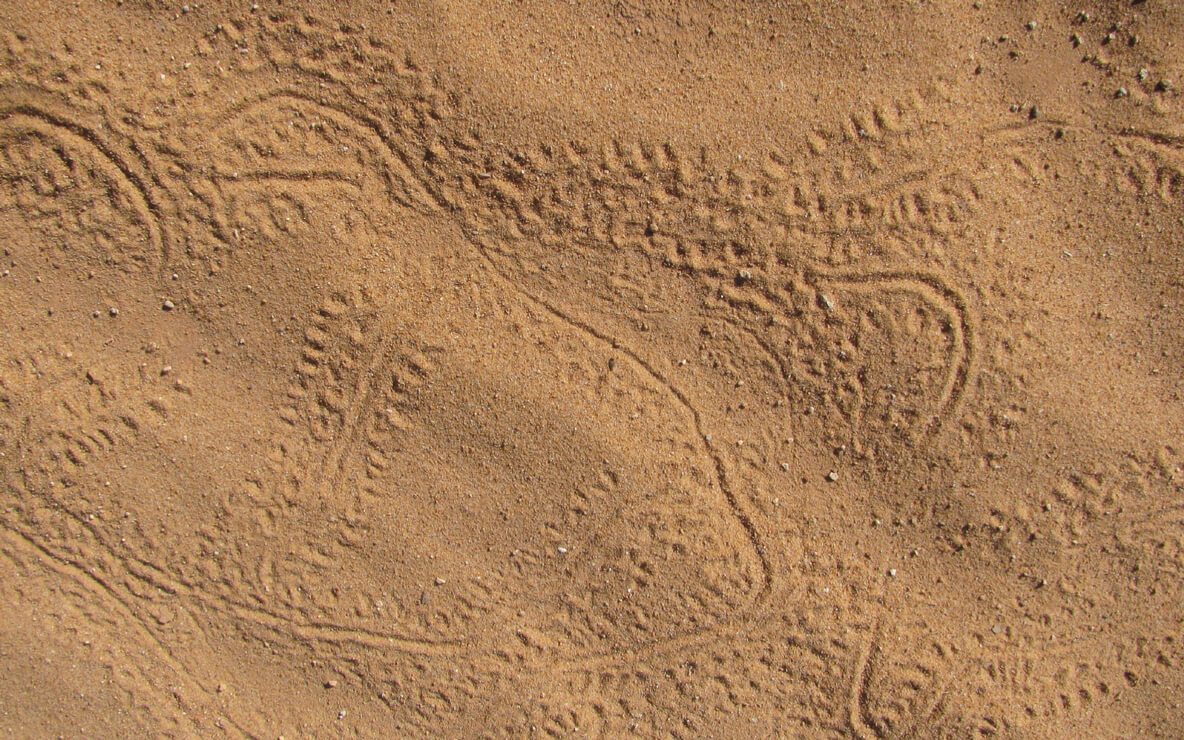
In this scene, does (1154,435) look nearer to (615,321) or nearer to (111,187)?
(615,321)

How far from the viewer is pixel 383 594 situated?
2562 millimetres

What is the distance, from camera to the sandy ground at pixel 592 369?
2426 mm

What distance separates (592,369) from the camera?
2502mm

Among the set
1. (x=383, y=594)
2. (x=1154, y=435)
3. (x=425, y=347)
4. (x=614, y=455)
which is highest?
(x=1154, y=435)

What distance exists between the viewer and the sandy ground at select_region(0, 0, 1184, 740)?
7.96ft

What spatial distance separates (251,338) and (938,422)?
2.72 meters

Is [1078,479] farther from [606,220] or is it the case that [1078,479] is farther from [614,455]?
[606,220]

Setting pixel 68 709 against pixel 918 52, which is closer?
pixel 918 52

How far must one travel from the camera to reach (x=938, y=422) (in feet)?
8.18

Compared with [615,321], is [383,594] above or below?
below

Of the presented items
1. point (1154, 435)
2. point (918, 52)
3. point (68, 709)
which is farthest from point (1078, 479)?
point (68, 709)

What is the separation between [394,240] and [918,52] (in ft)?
6.96

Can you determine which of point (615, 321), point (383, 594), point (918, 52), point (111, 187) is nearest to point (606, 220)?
point (615, 321)

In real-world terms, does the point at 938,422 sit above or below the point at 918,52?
below
